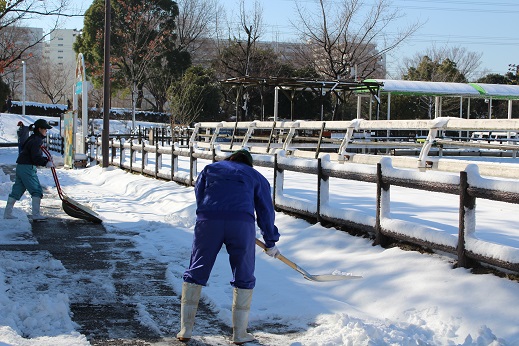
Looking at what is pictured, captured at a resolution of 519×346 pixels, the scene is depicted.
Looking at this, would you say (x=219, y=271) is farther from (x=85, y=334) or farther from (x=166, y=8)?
(x=166, y=8)

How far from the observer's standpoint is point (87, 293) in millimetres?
6711

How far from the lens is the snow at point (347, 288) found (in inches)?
207

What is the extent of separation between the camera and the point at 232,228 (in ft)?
16.8

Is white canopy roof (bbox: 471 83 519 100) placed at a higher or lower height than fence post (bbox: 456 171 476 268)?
higher

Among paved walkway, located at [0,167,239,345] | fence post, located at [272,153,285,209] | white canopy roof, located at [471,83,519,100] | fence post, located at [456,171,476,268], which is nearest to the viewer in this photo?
paved walkway, located at [0,167,239,345]

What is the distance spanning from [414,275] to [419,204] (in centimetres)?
368

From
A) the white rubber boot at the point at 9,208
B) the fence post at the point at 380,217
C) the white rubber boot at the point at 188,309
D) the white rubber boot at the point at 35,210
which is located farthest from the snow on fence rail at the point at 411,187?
the white rubber boot at the point at 9,208

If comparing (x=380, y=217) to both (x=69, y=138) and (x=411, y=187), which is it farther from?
(x=69, y=138)

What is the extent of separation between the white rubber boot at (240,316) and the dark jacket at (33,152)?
695 cm

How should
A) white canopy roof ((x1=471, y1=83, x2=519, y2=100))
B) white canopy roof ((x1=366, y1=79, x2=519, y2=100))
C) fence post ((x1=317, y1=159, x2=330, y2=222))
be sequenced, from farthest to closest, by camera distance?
white canopy roof ((x1=471, y1=83, x2=519, y2=100)) → white canopy roof ((x1=366, y1=79, x2=519, y2=100)) → fence post ((x1=317, y1=159, x2=330, y2=222))

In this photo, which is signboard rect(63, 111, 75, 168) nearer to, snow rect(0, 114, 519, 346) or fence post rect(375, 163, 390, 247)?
snow rect(0, 114, 519, 346)

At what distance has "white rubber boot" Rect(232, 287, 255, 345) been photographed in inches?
206

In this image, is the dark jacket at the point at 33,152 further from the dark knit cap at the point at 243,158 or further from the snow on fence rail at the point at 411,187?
the dark knit cap at the point at 243,158

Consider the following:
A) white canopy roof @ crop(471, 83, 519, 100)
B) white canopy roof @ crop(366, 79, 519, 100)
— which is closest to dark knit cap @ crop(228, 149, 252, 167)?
white canopy roof @ crop(366, 79, 519, 100)
